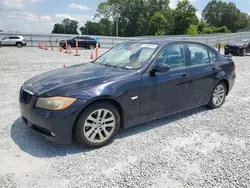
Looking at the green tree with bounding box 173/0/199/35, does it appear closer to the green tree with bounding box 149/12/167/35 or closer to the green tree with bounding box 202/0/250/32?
the green tree with bounding box 149/12/167/35

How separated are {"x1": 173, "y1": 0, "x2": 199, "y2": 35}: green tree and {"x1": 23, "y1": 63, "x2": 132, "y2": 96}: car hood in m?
60.6

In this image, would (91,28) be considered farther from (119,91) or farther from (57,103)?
(57,103)

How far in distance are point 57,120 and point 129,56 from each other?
5.79 feet

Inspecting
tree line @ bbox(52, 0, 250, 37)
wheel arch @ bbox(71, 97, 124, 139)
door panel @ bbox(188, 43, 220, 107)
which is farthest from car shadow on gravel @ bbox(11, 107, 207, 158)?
tree line @ bbox(52, 0, 250, 37)

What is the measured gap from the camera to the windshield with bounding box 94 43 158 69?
3.74 m

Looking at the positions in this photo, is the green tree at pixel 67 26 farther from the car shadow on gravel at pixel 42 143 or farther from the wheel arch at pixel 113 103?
the wheel arch at pixel 113 103

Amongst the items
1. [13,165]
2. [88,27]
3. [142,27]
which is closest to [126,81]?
[13,165]

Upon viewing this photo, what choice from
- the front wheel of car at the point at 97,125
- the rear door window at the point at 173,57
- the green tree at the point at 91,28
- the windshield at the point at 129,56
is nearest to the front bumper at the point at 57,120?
the front wheel of car at the point at 97,125

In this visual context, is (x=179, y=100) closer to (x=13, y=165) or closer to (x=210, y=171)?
(x=210, y=171)

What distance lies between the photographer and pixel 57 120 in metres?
2.88

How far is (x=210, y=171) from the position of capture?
9.01 ft

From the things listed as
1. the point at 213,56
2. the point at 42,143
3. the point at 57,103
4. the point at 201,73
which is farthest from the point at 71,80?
the point at 213,56

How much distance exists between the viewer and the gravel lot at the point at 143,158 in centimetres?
256

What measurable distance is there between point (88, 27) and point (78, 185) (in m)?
94.5
